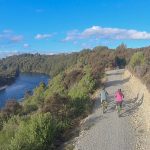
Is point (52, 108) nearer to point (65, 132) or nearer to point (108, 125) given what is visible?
point (65, 132)

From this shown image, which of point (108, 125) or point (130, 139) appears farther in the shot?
point (108, 125)

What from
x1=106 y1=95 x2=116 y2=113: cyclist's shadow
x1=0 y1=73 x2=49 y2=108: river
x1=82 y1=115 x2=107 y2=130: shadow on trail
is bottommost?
x1=0 y1=73 x2=49 y2=108: river

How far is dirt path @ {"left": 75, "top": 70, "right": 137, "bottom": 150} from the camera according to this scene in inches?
660

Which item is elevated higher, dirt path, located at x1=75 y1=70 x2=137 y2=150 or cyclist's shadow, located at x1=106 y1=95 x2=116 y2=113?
cyclist's shadow, located at x1=106 y1=95 x2=116 y2=113

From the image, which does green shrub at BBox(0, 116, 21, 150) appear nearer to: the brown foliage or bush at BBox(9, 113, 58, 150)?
bush at BBox(9, 113, 58, 150)

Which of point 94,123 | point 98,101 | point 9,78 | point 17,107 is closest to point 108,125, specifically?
point 94,123

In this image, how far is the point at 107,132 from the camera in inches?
739

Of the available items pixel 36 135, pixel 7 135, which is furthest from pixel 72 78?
pixel 36 135

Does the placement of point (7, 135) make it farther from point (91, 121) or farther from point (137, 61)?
point (137, 61)

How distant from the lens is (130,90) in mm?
31312

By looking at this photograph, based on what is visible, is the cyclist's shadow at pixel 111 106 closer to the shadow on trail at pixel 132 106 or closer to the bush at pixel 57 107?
the shadow on trail at pixel 132 106

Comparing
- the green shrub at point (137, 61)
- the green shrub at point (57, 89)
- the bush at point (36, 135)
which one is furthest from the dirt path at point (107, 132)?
the green shrub at point (137, 61)

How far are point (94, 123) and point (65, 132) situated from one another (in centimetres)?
171

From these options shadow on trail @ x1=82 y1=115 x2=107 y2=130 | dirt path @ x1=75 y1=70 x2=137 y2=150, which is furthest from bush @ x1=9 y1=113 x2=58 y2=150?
shadow on trail @ x1=82 y1=115 x2=107 y2=130
